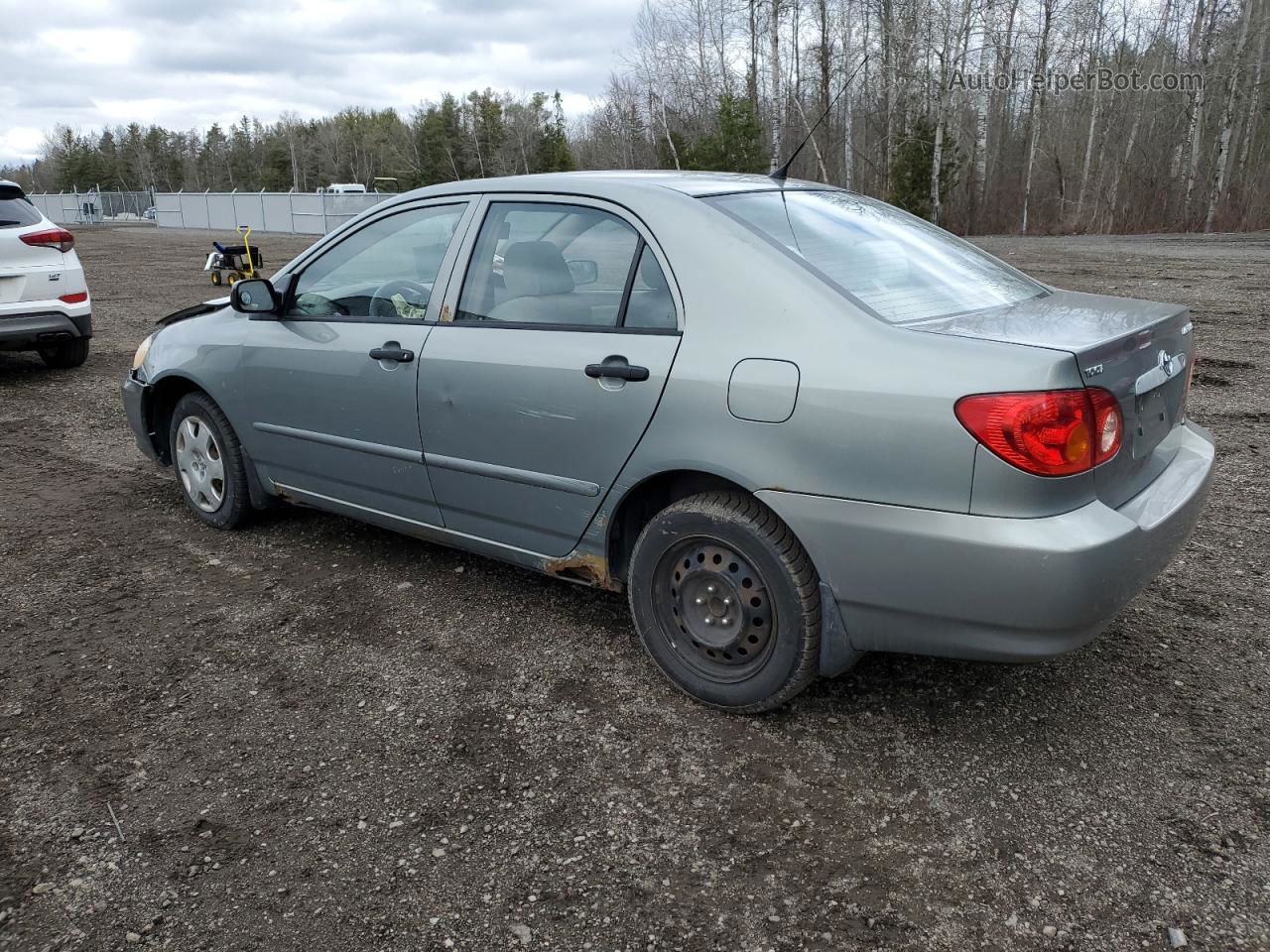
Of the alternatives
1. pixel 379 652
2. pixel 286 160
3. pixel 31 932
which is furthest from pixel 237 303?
pixel 286 160

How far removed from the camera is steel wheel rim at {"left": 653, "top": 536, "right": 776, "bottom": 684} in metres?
2.92

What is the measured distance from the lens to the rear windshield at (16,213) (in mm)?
8312

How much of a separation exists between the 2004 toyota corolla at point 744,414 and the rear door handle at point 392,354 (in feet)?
0.04

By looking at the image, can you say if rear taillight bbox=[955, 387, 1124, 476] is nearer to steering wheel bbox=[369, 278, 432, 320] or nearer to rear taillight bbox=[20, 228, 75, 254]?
steering wheel bbox=[369, 278, 432, 320]

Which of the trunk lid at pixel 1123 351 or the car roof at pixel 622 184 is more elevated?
the car roof at pixel 622 184

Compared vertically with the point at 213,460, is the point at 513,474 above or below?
above

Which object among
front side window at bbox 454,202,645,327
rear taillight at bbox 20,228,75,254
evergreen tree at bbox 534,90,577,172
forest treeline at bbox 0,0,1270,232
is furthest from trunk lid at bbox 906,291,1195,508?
evergreen tree at bbox 534,90,577,172

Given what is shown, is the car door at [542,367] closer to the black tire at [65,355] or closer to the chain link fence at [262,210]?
the black tire at [65,355]

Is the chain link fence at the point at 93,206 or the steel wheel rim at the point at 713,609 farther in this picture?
the chain link fence at the point at 93,206

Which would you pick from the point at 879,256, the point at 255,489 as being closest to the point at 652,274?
the point at 879,256

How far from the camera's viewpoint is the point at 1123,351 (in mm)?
2645

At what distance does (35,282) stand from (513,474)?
706 cm

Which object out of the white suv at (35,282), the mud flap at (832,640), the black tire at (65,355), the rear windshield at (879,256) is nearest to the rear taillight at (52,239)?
the white suv at (35,282)

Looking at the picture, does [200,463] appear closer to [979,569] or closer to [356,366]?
[356,366]
